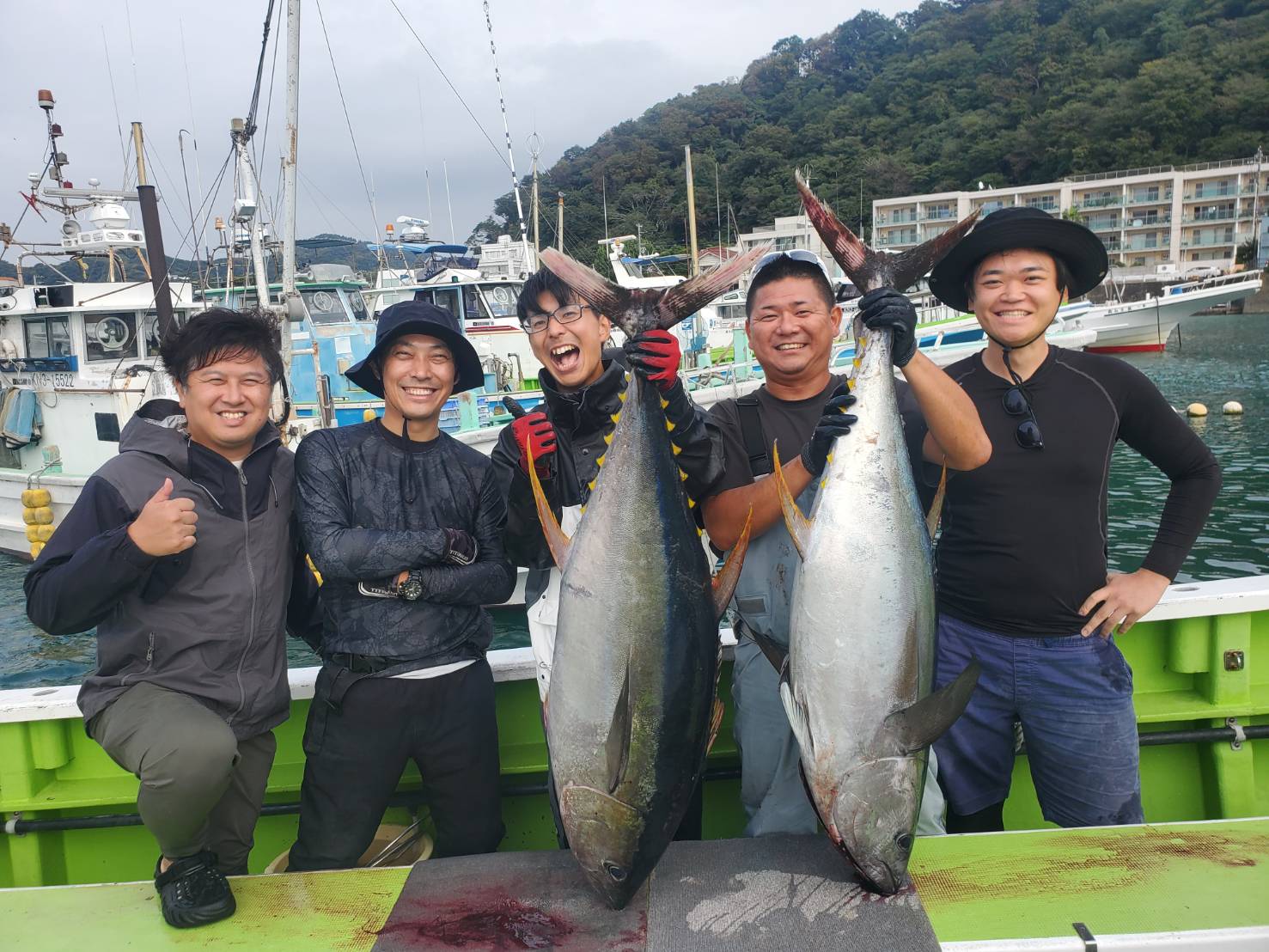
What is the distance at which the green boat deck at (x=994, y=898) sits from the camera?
1657mm

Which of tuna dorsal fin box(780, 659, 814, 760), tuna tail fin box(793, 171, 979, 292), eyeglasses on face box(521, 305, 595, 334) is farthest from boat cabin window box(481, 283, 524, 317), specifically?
tuna dorsal fin box(780, 659, 814, 760)

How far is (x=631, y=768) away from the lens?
5.65 ft

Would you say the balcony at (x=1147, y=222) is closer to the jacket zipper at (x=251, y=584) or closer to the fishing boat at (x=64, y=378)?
the fishing boat at (x=64, y=378)

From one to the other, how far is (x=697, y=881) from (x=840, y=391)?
4.29ft

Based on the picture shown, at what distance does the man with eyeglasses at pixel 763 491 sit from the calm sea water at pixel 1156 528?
658 centimetres

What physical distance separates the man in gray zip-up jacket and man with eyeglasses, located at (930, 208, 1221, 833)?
80.3 inches

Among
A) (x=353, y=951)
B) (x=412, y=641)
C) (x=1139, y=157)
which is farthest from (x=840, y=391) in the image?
(x=1139, y=157)

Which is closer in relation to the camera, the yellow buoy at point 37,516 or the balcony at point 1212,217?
the yellow buoy at point 37,516

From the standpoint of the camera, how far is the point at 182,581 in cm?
211

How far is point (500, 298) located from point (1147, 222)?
207 ft

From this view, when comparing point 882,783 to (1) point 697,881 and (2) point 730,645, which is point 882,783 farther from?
(2) point 730,645

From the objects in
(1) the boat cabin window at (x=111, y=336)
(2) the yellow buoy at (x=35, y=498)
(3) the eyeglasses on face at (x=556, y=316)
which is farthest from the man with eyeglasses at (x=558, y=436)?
(1) the boat cabin window at (x=111, y=336)

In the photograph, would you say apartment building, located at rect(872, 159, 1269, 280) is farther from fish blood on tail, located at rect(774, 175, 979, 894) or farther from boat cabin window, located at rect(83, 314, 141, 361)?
fish blood on tail, located at rect(774, 175, 979, 894)

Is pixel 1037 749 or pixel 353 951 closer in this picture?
pixel 353 951
